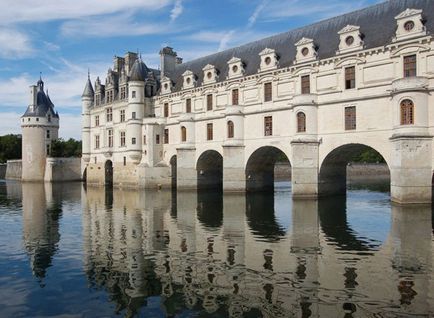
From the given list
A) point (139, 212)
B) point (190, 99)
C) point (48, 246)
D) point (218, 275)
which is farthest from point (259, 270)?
point (190, 99)

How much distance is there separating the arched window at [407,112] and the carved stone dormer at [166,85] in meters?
28.1

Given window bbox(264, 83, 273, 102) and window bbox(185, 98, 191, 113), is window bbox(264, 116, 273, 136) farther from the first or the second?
window bbox(185, 98, 191, 113)

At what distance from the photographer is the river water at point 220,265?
9.99m

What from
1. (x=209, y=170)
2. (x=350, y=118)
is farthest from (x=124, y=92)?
(x=350, y=118)

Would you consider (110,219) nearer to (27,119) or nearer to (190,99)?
(190,99)

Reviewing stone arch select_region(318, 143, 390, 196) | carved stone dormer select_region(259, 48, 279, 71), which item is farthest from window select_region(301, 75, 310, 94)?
stone arch select_region(318, 143, 390, 196)

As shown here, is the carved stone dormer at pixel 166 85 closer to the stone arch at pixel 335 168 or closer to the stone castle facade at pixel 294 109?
the stone castle facade at pixel 294 109

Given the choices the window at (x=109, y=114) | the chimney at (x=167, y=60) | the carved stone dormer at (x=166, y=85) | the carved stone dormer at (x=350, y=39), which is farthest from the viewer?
the window at (x=109, y=114)

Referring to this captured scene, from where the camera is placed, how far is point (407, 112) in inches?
1073

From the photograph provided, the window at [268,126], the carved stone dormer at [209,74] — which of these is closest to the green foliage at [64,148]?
the carved stone dormer at [209,74]

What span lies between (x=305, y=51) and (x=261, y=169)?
1235cm

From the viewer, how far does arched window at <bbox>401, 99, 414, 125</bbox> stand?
89.0 feet

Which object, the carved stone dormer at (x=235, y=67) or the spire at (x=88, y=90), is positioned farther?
the spire at (x=88, y=90)

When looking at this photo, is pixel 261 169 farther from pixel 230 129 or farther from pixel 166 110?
pixel 166 110
